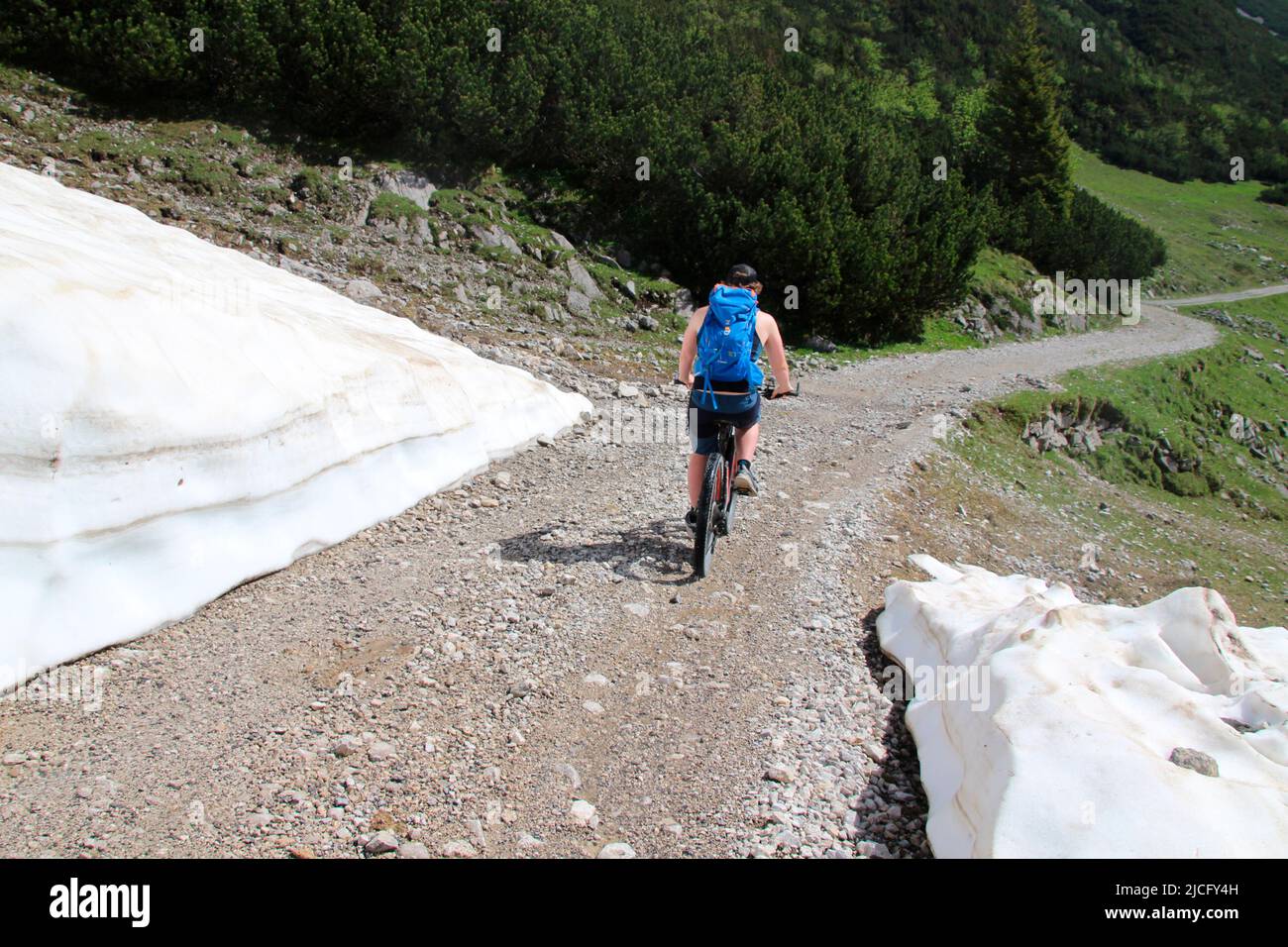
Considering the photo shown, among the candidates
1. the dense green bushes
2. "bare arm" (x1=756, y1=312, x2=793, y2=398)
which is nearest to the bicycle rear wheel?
"bare arm" (x1=756, y1=312, x2=793, y2=398)

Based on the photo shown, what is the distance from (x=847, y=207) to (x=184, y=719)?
18.8m

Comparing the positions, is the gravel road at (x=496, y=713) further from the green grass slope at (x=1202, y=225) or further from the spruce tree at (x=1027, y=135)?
the green grass slope at (x=1202, y=225)

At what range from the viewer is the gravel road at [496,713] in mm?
3562

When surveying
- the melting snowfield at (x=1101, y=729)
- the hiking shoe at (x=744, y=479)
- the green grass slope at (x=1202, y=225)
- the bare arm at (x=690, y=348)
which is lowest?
the melting snowfield at (x=1101, y=729)

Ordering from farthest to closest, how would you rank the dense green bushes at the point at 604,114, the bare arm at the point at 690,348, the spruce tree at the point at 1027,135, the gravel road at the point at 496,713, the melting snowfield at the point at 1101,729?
1. the spruce tree at the point at 1027,135
2. the dense green bushes at the point at 604,114
3. the bare arm at the point at 690,348
4. the gravel road at the point at 496,713
5. the melting snowfield at the point at 1101,729

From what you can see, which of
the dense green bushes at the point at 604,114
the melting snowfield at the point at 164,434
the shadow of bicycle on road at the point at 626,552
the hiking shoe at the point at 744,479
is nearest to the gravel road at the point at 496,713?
the shadow of bicycle on road at the point at 626,552

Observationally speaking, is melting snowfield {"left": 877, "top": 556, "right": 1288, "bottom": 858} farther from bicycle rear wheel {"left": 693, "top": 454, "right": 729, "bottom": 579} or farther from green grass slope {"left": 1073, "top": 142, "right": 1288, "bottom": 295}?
green grass slope {"left": 1073, "top": 142, "right": 1288, "bottom": 295}

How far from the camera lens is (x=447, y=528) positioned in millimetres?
6840

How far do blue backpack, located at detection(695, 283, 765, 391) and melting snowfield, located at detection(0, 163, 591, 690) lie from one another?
2707 mm

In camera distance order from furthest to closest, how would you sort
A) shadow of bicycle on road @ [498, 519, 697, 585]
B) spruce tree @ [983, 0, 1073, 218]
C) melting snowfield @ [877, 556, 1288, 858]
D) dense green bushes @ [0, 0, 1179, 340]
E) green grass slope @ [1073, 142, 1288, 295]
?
green grass slope @ [1073, 142, 1288, 295], spruce tree @ [983, 0, 1073, 218], dense green bushes @ [0, 0, 1179, 340], shadow of bicycle on road @ [498, 519, 697, 585], melting snowfield @ [877, 556, 1288, 858]

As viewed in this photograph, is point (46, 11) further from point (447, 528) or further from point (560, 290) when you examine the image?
point (447, 528)

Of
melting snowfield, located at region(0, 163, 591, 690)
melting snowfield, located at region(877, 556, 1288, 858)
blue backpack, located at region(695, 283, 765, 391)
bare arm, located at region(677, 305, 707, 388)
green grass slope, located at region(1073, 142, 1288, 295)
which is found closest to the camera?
melting snowfield, located at region(877, 556, 1288, 858)

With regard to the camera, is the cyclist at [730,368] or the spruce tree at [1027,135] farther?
the spruce tree at [1027,135]

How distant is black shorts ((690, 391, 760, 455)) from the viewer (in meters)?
6.07
